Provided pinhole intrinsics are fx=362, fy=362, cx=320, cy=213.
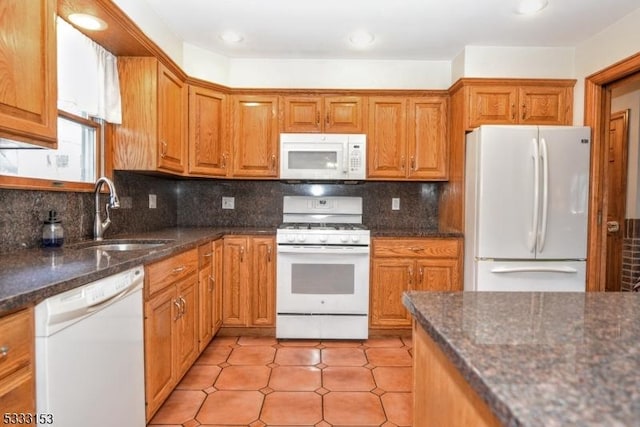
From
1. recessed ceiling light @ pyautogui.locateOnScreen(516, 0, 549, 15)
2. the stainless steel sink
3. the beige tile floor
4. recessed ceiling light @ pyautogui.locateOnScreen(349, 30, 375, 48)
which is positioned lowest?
the beige tile floor

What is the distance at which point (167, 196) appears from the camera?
10.6 feet

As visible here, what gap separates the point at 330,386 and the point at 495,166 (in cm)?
183

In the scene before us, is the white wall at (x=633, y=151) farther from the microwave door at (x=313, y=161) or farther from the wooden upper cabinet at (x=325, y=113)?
the microwave door at (x=313, y=161)

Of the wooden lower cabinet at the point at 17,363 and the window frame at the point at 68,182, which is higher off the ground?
the window frame at the point at 68,182

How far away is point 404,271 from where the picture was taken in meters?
2.89

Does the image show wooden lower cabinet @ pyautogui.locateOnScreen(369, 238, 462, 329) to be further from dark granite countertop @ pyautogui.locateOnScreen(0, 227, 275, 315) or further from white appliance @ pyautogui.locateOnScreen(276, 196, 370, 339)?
dark granite countertop @ pyautogui.locateOnScreen(0, 227, 275, 315)

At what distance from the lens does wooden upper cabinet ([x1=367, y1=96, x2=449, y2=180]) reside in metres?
3.08

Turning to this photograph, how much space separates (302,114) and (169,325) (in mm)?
1966

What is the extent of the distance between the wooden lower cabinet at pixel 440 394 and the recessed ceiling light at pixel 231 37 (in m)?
2.49

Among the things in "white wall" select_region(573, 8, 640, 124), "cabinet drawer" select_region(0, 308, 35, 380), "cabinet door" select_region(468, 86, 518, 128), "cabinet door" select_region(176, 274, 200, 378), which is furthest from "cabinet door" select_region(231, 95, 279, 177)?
"white wall" select_region(573, 8, 640, 124)

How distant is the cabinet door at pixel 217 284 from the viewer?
2738 mm

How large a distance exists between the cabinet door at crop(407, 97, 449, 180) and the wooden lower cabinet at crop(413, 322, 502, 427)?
A: 2.30 metres

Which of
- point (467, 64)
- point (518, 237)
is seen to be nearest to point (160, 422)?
point (518, 237)

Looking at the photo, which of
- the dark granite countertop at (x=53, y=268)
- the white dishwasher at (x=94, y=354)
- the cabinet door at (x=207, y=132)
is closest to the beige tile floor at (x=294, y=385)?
the white dishwasher at (x=94, y=354)
